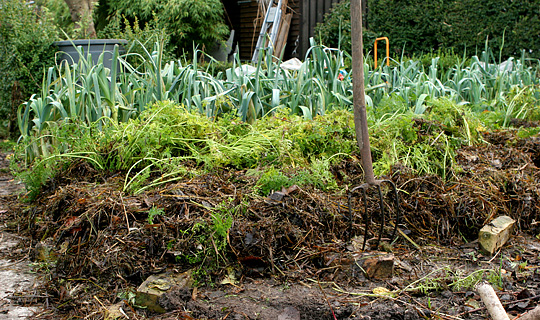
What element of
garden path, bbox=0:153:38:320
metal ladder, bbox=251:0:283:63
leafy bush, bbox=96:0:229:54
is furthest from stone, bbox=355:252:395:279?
metal ladder, bbox=251:0:283:63

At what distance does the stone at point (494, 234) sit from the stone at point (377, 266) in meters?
0.63

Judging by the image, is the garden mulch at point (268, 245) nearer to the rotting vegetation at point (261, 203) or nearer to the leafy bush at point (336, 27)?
the rotting vegetation at point (261, 203)

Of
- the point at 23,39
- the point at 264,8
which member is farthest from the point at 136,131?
the point at 264,8

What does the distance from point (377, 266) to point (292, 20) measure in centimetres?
1085

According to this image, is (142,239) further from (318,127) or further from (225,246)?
(318,127)

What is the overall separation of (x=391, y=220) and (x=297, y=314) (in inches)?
39.8

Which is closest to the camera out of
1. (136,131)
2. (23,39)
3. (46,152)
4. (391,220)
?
(391,220)

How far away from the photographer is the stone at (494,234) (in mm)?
2303

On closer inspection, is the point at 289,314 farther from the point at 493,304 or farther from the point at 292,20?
the point at 292,20

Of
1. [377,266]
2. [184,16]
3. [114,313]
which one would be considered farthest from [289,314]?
[184,16]

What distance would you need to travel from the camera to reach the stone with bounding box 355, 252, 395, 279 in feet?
6.55

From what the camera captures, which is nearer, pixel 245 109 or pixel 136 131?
pixel 136 131

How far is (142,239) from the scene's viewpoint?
208 centimetres

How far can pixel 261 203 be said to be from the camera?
7.41 ft
